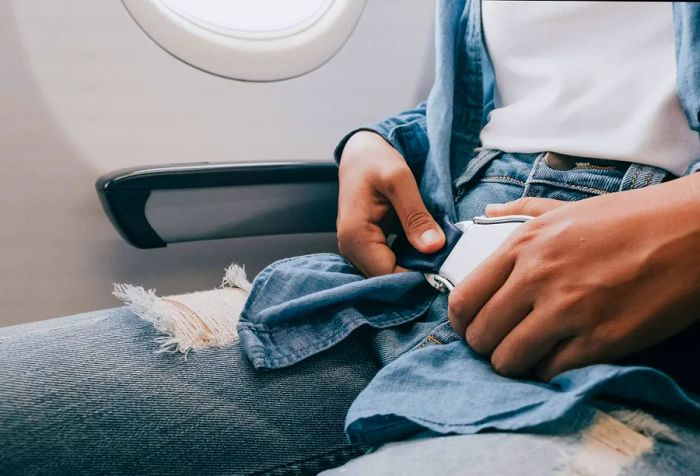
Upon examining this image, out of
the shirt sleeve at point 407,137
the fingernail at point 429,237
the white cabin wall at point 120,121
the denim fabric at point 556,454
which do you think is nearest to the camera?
the denim fabric at point 556,454

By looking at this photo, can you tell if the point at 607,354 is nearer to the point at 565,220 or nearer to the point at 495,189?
the point at 565,220

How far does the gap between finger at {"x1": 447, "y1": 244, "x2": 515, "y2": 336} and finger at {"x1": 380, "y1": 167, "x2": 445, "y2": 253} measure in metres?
0.13

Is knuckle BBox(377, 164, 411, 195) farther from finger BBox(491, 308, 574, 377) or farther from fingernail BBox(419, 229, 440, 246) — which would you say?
finger BBox(491, 308, 574, 377)


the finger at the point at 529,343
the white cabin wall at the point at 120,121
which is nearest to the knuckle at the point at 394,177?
the finger at the point at 529,343

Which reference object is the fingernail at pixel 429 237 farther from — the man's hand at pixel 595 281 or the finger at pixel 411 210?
the man's hand at pixel 595 281

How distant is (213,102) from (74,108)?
215 millimetres

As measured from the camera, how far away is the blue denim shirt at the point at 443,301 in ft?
1.18

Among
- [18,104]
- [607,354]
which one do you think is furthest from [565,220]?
[18,104]

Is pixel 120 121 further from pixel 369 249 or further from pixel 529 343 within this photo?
pixel 529 343

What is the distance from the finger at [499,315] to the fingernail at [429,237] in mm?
136

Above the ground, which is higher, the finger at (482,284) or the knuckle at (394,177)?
the knuckle at (394,177)

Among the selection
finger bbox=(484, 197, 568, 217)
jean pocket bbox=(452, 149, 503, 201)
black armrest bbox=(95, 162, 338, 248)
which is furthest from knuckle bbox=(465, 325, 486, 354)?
black armrest bbox=(95, 162, 338, 248)

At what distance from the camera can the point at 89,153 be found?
86 centimetres

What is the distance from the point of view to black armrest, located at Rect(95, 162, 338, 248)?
2.31 feet
